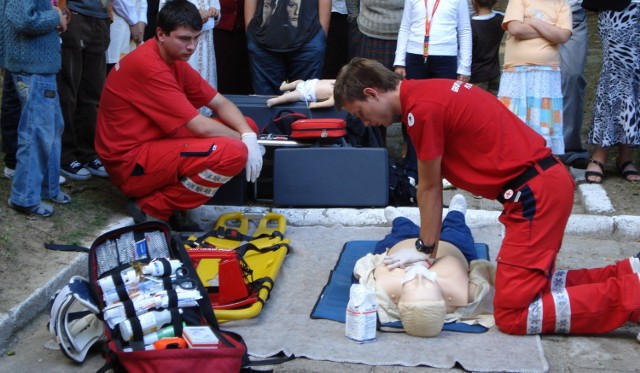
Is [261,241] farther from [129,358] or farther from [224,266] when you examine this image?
[129,358]

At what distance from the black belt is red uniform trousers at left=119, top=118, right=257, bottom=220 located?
187cm

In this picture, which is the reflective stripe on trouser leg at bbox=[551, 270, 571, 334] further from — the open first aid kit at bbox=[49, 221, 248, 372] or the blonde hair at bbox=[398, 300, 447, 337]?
the open first aid kit at bbox=[49, 221, 248, 372]

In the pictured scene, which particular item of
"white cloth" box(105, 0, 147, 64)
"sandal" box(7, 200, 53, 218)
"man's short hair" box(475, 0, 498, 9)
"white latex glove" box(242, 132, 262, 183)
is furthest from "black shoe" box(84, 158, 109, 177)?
"man's short hair" box(475, 0, 498, 9)

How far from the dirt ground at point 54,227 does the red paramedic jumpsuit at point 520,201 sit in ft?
6.38

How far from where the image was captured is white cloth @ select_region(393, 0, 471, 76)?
645 cm

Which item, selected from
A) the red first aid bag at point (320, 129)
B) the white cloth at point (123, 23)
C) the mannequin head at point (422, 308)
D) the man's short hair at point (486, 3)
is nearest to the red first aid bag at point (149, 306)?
the mannequin head at point (422, 308)

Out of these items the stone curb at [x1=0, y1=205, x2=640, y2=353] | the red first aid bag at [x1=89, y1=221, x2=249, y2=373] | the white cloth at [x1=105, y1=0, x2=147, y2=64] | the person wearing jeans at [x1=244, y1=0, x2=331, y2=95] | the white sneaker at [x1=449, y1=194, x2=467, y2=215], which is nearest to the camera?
the red first aid bag at [x1=89, y1=221, x2=249, y2=373]

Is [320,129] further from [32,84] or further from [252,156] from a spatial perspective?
[32,84]

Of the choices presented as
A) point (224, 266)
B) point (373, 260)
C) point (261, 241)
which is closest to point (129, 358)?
point (224, 266)

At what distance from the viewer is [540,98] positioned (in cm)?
622

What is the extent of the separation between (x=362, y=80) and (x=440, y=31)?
106 inches

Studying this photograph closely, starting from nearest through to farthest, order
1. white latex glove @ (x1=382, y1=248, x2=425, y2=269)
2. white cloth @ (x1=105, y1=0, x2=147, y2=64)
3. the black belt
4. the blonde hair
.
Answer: the blonde hair, the black belt, white latex glove @ (x1=382, y1=248, x2=425, y2=269), white cloth @ (x1=105, y1=0, x2=147, y2=64)

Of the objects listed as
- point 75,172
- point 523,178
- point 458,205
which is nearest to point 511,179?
point 523,178

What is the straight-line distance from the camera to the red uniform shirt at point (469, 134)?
3879 mm
